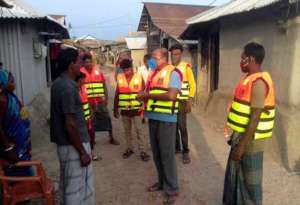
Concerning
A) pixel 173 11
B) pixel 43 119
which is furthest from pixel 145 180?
pixel 173 11

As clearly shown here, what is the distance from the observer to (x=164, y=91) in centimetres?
402

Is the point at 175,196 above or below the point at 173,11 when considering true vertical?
below

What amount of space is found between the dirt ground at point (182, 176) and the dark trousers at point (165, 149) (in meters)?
0.26

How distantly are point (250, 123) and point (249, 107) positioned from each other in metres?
0.16

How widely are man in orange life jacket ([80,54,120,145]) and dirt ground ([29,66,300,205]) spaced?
19.1 inches

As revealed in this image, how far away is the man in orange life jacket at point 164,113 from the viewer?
4000 millimetres

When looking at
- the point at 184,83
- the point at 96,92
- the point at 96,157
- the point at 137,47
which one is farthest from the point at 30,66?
the point at 137,47

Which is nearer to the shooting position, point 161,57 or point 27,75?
point 161,57

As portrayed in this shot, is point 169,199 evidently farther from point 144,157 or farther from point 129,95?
point 129,95

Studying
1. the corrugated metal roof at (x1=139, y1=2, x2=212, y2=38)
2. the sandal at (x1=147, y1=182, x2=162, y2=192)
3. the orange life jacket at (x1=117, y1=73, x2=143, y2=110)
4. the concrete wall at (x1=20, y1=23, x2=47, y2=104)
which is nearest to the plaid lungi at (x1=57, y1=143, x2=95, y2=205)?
the sandal at (x1=147, y1=182, x2=162, y2=192)

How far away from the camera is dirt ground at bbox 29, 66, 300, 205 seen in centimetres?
439

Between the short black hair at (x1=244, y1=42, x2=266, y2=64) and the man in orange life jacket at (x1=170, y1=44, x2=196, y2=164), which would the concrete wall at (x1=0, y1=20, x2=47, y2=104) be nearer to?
the man in orange life jacket at (x1=170, y1=44, x2=196, y2=164)

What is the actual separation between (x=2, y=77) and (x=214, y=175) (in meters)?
3.21

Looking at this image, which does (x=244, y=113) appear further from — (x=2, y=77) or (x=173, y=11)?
(x=173, y=11)
